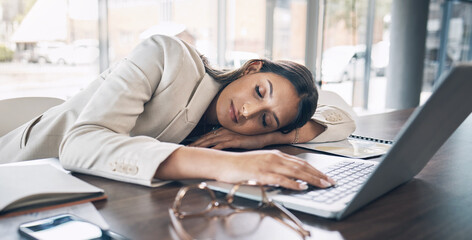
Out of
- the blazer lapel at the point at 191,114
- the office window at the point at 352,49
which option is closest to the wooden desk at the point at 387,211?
the blazer lapel at the point at 191,114

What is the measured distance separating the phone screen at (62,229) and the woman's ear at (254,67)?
88 centimetres

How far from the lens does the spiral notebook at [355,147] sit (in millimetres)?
1145

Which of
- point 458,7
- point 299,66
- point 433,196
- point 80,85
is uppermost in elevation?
point 458,7

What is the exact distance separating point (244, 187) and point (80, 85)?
4073 mm

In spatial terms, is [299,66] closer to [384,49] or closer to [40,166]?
[40,166]

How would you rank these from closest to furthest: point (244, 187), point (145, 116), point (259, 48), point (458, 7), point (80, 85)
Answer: point (244, 187)
point (145, 116)
point (80, 85)
point (259, 48)
point (458, 7)

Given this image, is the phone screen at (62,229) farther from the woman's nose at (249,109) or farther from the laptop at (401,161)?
the woman's nose at (249,109)

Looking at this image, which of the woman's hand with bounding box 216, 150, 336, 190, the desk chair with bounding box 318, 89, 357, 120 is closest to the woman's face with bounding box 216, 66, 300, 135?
the woman's hand with bounding box 216, 150, 336, 190

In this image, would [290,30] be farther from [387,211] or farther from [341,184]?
[387,211]

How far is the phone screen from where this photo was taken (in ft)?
1.83

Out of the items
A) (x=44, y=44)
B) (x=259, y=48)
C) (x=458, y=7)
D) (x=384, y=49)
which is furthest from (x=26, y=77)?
(x=458, y=7)

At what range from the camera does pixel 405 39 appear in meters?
5.89

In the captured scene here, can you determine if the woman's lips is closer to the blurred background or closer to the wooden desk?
the wooden desk

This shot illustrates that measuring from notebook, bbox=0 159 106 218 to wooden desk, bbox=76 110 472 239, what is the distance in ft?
0.13
